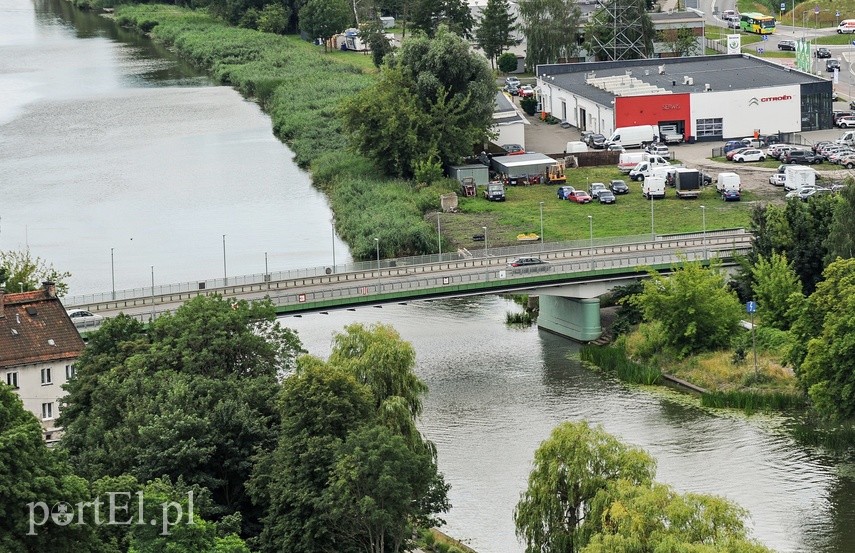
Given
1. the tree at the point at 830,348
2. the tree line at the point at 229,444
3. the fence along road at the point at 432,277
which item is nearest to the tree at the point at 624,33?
the fence along road at the point at 432,277

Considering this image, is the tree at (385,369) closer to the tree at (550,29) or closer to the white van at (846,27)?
the tree at (550,29)

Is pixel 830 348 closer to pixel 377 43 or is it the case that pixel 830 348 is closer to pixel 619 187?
pixel 619 187

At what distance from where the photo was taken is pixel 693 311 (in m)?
67.2

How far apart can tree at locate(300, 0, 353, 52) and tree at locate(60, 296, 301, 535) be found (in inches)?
3679

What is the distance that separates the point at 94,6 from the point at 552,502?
520 ft

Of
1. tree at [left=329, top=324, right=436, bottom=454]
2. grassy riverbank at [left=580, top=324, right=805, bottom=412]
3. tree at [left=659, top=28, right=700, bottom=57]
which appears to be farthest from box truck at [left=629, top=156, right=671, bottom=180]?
tree at [left=329, top=324, right=436, bottom=454]

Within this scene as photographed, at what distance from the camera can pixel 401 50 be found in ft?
337

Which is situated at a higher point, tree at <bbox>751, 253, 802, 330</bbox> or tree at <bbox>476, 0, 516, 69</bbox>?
tree at <bbox>476, 0, 516, 69</bbox>

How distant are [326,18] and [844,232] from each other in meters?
88.2

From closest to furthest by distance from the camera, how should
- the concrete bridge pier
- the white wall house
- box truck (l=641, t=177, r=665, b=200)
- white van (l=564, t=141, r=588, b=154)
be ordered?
the white wall house
the concrete bridge pier
box truck (l=641, t=177, r=665, b=200)
white van (l=564, t=141, r=588, b=154)

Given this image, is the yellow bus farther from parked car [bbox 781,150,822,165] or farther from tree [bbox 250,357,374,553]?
tree [bbox 250,357,374,553]

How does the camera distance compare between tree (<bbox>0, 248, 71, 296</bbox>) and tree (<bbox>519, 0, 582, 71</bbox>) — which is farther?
tree (<bbox>519, 0, 582, 71</bbox>)

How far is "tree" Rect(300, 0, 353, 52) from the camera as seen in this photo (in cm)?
14988

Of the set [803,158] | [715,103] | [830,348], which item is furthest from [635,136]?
[830,348]
